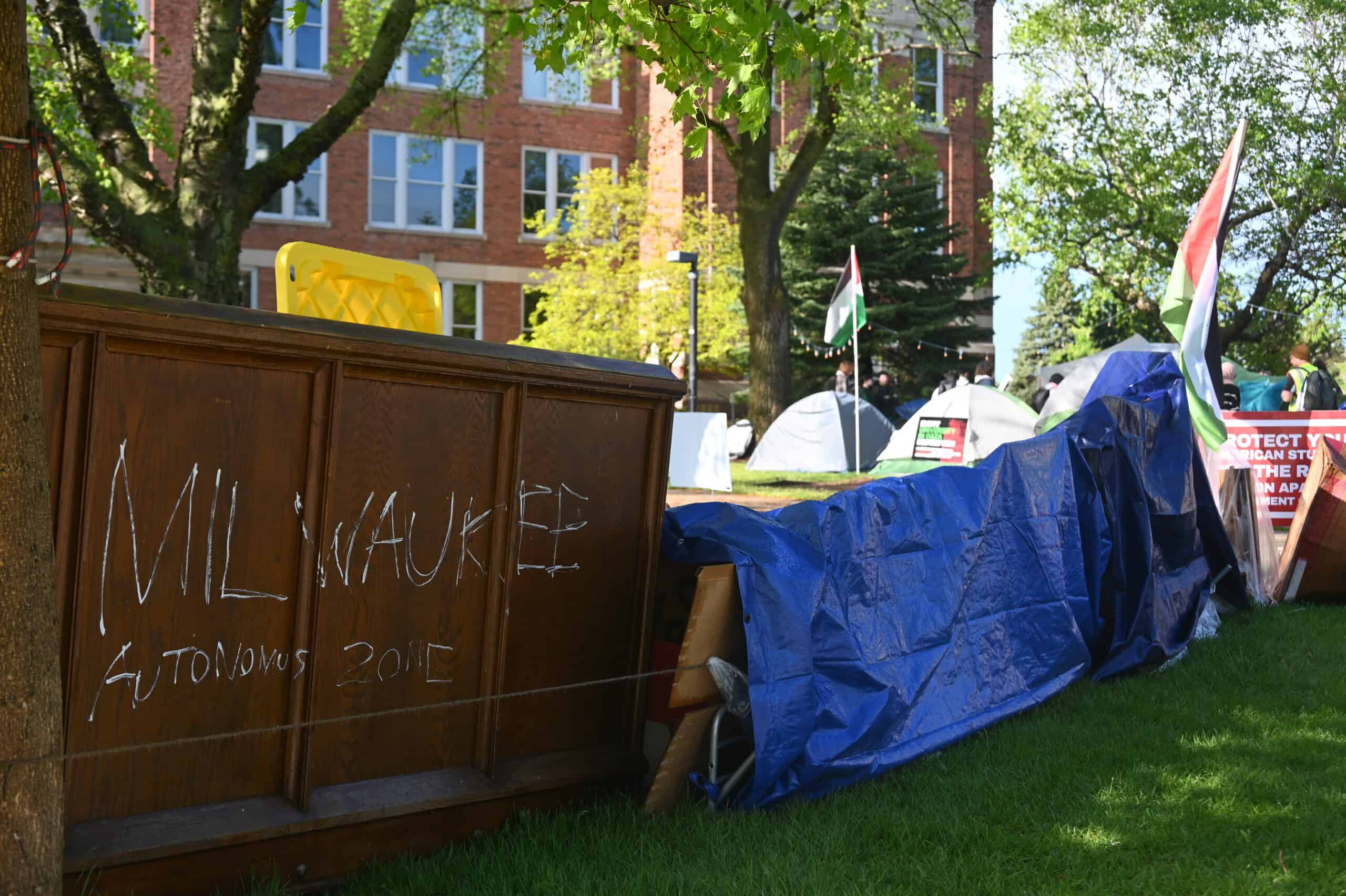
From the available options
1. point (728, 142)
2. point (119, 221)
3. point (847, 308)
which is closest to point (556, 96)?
point (728, 142)

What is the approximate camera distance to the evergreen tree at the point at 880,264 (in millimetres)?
34781

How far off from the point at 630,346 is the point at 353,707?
26556 millimetres

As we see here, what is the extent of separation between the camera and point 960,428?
749 inches

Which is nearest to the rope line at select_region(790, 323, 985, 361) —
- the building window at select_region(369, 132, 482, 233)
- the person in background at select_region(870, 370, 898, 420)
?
the person in background at select_region(870, 370, 898, 420)

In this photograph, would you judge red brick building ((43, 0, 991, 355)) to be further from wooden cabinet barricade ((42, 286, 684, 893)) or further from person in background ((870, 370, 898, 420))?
wooden cabinet barricade ((42, 286, 684, 893))

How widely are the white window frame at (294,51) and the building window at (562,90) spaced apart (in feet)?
17.6

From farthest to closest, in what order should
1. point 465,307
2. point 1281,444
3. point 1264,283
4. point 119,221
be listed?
1. point 465,307
2. point 1264,283
3. point 1281,444
4. point 119,221

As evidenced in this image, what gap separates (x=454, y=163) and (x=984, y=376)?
1779 centimetres

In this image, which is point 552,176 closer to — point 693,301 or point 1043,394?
point 693,301

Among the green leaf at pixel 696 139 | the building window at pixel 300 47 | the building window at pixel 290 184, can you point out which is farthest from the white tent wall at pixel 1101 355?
the building window at pixel 300 47

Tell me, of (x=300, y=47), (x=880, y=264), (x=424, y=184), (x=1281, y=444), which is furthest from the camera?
(x=880, y=264)

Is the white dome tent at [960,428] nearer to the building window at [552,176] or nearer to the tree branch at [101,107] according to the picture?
the tree branch at [101,107]

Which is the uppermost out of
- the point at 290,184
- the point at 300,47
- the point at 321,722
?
the point at 300,47

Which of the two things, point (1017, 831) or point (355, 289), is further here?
point (355, 289)
